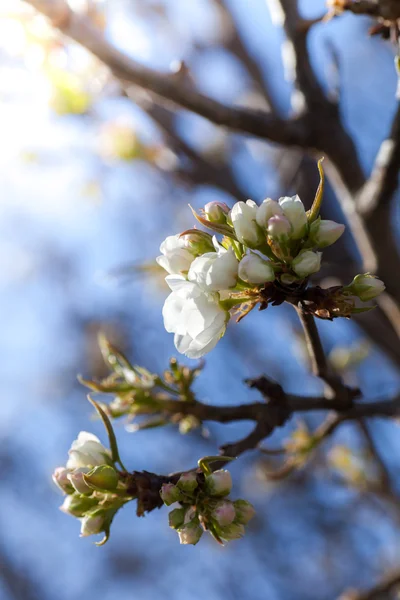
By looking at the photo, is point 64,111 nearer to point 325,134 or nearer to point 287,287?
point 325,134

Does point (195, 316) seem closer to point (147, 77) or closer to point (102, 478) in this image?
point (102, 478)

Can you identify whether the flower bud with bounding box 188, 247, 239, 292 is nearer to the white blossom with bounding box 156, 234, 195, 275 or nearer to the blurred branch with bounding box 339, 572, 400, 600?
the white blossom with bounding box 156, 234, 195, 275

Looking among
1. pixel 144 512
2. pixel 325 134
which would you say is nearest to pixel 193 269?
pixel 144 512

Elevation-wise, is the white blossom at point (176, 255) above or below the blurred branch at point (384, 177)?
above

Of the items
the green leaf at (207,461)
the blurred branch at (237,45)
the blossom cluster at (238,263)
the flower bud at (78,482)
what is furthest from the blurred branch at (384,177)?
the blurred branch at (237,45)

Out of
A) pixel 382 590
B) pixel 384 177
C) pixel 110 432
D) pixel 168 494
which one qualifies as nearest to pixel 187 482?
pixel 168 494

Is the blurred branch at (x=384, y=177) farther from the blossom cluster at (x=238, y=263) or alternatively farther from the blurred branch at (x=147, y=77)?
the blossom cluster at (x=238, y=263)
